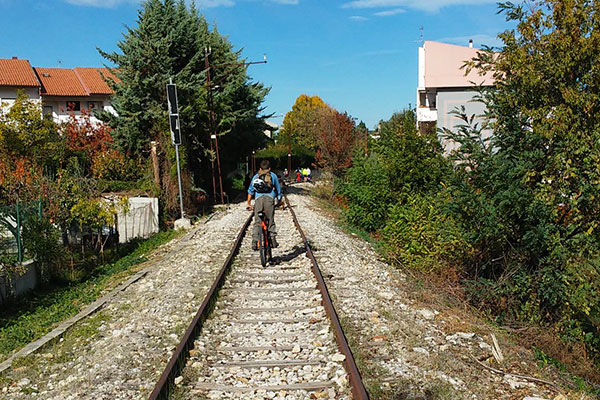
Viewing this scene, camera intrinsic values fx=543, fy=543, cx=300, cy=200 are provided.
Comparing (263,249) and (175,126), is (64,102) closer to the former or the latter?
(175,126)

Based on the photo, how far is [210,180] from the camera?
30.5m

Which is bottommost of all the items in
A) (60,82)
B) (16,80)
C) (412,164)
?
(412,164)

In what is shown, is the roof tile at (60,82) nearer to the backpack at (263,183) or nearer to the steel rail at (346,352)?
the backpack at (263,183)

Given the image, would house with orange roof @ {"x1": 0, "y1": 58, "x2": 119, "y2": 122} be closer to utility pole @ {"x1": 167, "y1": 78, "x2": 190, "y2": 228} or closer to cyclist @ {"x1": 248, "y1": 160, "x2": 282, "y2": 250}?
utility pole @ {"x1": 167, "y1": 78, "x2": 190, "y2": 228}

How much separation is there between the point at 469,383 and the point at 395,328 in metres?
1.65

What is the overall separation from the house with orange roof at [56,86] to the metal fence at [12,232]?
159ft

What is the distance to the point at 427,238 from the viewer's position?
1162 cm

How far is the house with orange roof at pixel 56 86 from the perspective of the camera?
2159 inches

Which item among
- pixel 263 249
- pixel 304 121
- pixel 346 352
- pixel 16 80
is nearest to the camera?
pixel 346 352

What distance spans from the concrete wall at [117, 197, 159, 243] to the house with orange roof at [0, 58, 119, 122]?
135ft

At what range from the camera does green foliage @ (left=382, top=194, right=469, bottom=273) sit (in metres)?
10.5

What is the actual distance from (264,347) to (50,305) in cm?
517

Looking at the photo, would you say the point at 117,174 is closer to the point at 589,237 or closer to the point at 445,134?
the point at 445,134

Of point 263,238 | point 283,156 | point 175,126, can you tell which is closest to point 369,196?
point 175,126
